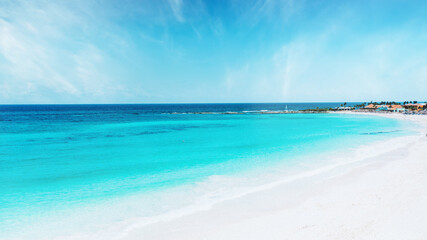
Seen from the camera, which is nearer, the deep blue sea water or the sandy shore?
the sandy shore

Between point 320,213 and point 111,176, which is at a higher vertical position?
point 320,213

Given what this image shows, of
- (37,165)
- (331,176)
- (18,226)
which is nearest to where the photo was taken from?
(18,226)

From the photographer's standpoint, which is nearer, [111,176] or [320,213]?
[320,213]

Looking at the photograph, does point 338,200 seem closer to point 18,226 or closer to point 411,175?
point 411,175

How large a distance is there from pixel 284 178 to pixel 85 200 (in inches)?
369

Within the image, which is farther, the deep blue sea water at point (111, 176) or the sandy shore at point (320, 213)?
the deep blue sea water at point (111, 176)

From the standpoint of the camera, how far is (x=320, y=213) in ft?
24.6

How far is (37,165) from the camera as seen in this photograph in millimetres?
15188

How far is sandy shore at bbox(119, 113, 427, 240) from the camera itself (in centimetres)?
634

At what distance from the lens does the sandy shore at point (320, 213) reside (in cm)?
634

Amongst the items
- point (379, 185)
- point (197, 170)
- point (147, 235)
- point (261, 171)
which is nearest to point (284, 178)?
point (261, 171)

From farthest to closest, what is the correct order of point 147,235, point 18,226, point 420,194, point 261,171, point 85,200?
1. point 261,171
2. point 85,200
3. point 420,194
4. point 18,226
5. point 147,235

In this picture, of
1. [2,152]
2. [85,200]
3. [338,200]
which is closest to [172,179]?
[85,200]

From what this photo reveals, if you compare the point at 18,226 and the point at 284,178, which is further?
the point at 284,178
